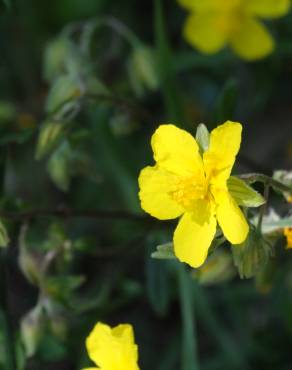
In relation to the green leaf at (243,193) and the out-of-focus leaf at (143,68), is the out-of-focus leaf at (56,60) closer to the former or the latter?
the out-of-focus leaf at (143,68)

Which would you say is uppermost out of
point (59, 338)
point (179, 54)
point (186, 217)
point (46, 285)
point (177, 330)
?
point (179, 54)

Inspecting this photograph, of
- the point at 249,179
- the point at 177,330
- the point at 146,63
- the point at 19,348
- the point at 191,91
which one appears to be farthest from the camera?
the point at 191,91

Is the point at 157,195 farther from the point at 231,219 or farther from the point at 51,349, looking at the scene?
the point at 51,349

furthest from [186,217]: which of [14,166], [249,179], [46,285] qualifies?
[14,166]

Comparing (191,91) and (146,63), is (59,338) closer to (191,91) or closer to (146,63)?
(146,63)

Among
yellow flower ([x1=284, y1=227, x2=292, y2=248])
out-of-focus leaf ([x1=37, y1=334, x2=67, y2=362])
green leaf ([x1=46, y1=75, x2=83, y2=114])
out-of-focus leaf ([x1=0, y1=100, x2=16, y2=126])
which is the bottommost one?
out-of-focus leaf ([x1=37, y1=334, x2=67, y2=362])

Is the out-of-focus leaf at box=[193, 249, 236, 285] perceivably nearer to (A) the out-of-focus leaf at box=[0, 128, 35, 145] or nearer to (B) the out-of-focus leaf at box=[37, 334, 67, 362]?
(B) the out-of-focus leaf at box=[37, 334, 67, 362]

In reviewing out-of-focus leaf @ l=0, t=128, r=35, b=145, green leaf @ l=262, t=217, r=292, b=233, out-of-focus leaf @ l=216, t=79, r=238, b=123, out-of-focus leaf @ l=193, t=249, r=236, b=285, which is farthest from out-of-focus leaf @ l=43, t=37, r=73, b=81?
green leaf @ l=262, t=217, r=292, b=233
